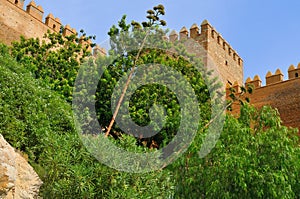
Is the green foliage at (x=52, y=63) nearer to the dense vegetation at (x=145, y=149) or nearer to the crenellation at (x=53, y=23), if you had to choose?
the dense vegetation at (x=145, y=149)

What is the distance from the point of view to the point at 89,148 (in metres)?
5.48

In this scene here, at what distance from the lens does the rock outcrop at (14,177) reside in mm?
4734

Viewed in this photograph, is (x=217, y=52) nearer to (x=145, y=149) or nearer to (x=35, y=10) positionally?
(x=35, y=10)

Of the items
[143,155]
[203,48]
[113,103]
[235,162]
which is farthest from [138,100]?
[203,48]

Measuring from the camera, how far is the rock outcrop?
4734mm

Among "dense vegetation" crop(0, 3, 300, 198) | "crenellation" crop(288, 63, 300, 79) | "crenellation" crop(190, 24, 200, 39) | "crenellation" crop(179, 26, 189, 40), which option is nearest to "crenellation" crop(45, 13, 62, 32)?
"crenellation" crop(179, 26, 189, 40)

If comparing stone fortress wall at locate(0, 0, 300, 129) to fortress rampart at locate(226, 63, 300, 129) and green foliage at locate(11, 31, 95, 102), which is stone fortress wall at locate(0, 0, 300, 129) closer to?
fortress rampart at locate(226, 63, 300, 129)

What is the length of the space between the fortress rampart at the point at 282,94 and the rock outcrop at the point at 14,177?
37.7 ft

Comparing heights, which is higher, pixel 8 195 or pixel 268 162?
pixel 268 162

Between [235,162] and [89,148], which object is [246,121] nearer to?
[235,162]

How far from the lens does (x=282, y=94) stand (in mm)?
15664

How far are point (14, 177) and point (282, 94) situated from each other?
12.6 meters

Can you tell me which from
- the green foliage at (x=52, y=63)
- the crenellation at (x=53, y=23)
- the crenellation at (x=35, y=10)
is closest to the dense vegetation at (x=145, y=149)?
the green foliage at (x=52, y=63)

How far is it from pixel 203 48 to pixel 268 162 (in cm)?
988
